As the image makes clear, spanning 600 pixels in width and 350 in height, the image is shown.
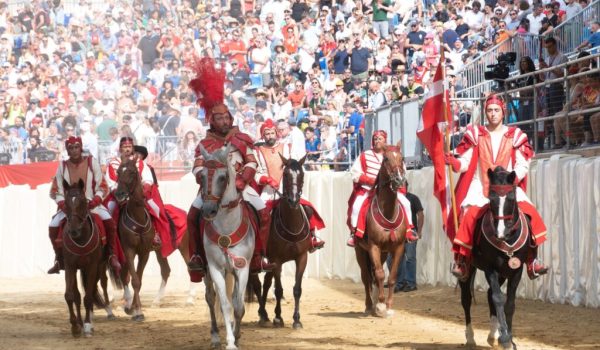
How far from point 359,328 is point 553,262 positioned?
3.30 m

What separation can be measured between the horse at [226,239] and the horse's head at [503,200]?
8.82 ft

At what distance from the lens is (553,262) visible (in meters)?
16.4

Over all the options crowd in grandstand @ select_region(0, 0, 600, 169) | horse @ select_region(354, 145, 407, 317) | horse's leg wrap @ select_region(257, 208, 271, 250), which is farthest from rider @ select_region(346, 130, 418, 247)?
horse's leg wrap @ select_region(257, 208, 271, 250)

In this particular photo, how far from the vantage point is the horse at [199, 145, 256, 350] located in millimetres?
11961

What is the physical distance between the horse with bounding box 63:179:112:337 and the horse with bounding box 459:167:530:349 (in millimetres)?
4944

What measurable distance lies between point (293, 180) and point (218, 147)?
57.5 inches

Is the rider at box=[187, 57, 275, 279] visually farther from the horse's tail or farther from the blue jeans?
the blue jeans

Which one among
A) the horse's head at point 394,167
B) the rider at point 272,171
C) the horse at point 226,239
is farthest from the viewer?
the rider at point 272,171

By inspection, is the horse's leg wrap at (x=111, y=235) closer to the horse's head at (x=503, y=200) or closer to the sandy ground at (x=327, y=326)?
the sandy ground at (x=327, y=326)

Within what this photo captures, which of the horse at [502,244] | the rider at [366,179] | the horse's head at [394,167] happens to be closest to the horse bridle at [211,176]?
the horse at [502,244]

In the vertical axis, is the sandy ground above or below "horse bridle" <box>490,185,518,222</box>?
below

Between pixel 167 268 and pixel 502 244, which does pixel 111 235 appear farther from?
pixel 502 244

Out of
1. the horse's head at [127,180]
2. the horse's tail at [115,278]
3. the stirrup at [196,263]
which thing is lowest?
the horse's tail at [115,278]

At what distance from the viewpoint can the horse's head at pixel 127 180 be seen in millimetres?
16125
